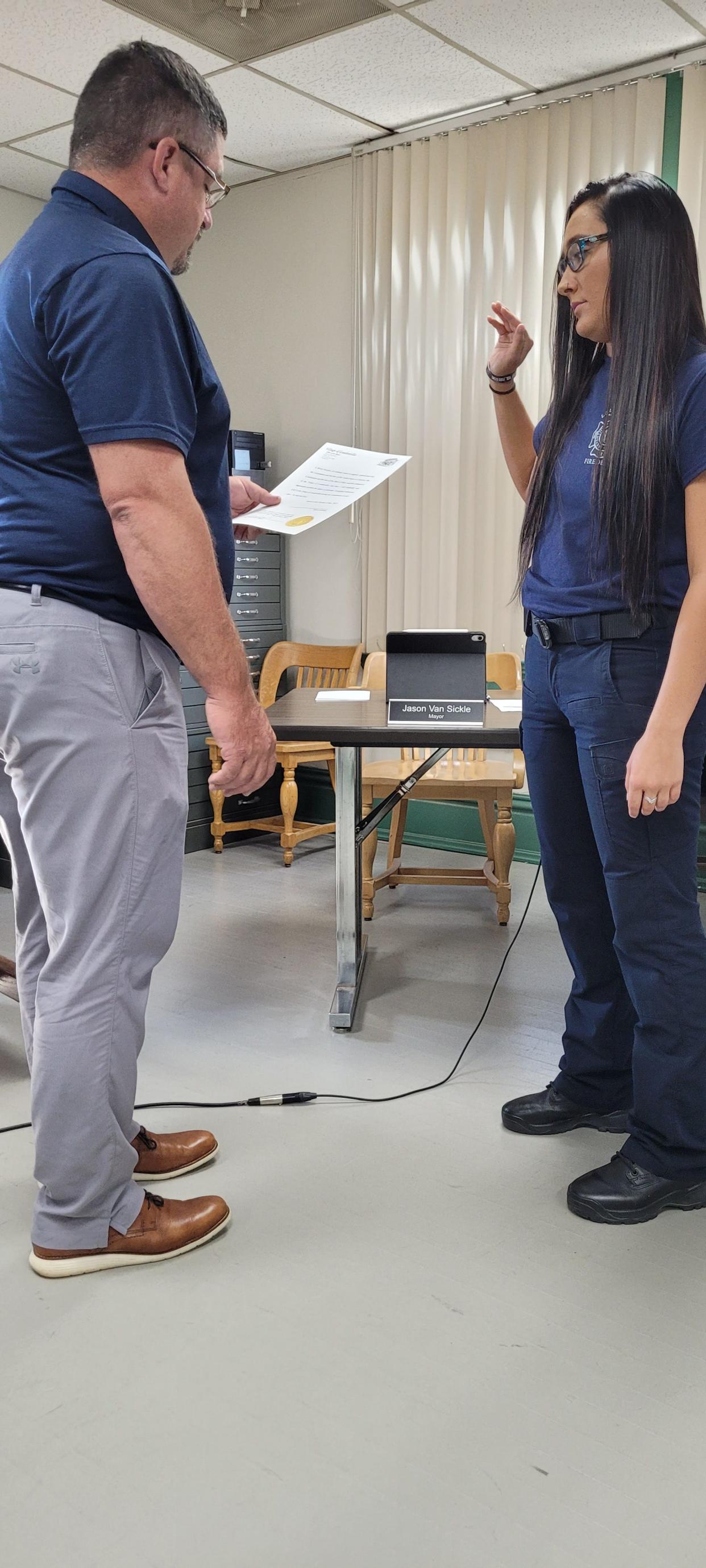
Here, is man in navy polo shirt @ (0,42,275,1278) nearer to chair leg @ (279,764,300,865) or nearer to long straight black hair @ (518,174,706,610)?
long straight black hair @ (518,174,706,610)

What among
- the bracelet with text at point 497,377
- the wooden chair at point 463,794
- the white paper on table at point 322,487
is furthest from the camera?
the wooden chair at point 463,794

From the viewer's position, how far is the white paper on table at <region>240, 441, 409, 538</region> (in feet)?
6.82

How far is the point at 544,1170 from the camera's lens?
1.93 m

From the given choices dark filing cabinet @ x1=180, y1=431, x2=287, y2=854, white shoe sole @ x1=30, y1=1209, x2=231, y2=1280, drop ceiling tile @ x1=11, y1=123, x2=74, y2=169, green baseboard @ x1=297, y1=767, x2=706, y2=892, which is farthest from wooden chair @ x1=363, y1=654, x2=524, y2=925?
drop ceiling tile @ x1=11, y1=123, x2=74, y2=169

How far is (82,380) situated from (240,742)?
49 centimetres

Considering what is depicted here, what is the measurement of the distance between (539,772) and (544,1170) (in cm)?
68

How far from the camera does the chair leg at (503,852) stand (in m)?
3.48

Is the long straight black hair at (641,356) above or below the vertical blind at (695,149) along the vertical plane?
below

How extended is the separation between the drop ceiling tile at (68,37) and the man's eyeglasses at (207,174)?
88.0 inches

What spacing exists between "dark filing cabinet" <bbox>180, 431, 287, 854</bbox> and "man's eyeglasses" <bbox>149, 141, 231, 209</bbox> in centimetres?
287

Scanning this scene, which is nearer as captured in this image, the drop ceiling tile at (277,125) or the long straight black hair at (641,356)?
the long straight black hair at (641,356)

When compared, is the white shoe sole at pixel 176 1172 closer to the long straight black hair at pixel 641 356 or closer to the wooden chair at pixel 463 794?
the long straight black hair at pixel 641 356

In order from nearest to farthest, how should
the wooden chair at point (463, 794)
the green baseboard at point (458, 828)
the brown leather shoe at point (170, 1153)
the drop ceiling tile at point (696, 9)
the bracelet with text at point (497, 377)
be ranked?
the brown leather shoe at point (170, 1153) < the bracelet with text at point (497, 377) < the drop ceiling tile at point (696, 9) < the wooden chair at point (463, 794) < the green baseboard at point (458, 828)

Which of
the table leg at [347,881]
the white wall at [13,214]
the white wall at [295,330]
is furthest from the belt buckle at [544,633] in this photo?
the white wall at [13,214]
